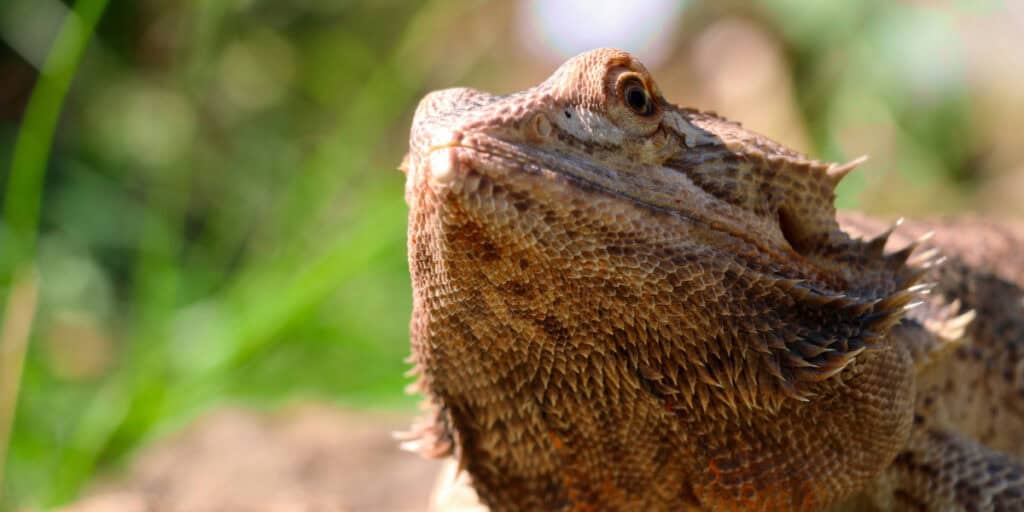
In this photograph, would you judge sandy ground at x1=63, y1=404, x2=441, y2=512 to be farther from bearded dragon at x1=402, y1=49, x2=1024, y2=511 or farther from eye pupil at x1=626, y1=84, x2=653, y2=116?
eye pupil at x1=626, y1=84, x2=653, y2=116

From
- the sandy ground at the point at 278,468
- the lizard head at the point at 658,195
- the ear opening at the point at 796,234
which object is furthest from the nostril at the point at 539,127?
the sandy ground at the point at 278,468

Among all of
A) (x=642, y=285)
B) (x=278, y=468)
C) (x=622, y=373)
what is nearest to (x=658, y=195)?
(x=642, y=285)

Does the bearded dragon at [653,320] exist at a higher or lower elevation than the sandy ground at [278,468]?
lower

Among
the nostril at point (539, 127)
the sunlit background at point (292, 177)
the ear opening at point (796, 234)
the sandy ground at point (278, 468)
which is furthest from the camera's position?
the sunlit background at point (292, 177)

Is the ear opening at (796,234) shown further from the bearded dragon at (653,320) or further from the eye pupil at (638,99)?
the eye pupil at (638,99)

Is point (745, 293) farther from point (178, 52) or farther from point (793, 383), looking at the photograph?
point (178, 52)

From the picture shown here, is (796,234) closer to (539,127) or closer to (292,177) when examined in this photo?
(539,127)

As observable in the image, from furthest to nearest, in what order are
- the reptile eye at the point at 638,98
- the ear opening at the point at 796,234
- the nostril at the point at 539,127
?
the ear opening at the point at 796,234 → the reptile eye at the point at 638,98 → the nostril at the point at 539,127
